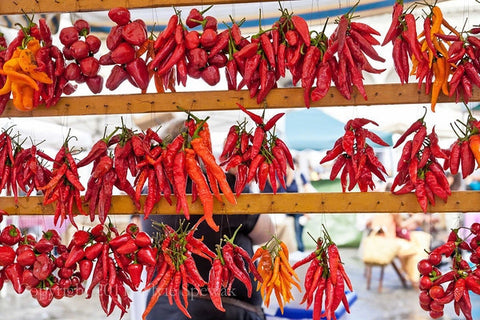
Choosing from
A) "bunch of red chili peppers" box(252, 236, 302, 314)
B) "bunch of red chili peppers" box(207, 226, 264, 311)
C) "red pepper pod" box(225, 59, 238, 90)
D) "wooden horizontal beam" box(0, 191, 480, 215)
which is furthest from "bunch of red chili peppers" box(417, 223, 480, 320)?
"red pepper pod" box(225, 59, 238, 90)

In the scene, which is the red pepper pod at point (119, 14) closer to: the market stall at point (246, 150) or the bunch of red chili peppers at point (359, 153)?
the market stall at point (246, 150)

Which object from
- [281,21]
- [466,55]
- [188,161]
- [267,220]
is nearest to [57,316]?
[267,220]

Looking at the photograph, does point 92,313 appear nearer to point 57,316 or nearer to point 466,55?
point 57,316

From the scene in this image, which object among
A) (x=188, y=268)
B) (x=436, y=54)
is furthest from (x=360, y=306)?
(x=436, y=54)

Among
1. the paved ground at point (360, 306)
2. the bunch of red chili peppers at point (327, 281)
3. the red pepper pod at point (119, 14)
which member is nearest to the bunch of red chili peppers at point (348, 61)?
the bunch of red chili peppers at point (327, 281)

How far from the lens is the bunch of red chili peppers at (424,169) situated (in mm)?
2672

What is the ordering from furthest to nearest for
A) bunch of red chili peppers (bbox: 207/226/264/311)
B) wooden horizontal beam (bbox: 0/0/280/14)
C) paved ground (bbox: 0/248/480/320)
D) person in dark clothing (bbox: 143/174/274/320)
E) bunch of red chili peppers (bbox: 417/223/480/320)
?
paved ground (bbox: 0/248/480/320), person in dark clothing (bbox: 143/174/274/320), wooden horizontal beam (bbox: 0/0/280/14), bunch of red chili peppers (bbox: 207/226/264/311), bunch of red chili peppers (bbox: 417/223/480/320)

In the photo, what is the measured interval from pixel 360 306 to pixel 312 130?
261cm

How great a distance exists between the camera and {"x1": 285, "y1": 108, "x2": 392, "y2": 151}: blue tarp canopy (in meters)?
4.89

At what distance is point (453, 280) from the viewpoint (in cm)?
264

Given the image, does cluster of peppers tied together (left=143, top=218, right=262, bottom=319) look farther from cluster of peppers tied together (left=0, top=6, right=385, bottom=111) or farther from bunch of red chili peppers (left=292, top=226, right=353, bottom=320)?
cluster of peppers tied together (left=0, top=6, right=385, bottom=111)

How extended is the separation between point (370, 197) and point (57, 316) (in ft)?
14.6

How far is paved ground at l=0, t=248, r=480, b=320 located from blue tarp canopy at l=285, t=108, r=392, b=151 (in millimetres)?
1878

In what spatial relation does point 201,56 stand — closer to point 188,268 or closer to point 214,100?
point 214,100
